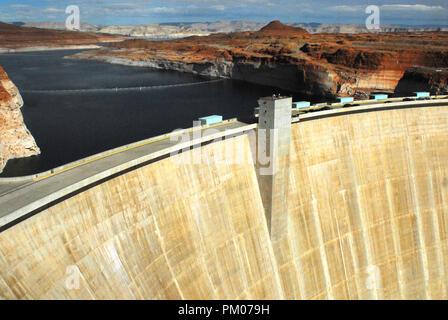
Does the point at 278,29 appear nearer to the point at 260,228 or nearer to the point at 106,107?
the point at 106,107

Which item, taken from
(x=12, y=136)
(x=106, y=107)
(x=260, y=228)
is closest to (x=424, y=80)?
(x=106, y=107)

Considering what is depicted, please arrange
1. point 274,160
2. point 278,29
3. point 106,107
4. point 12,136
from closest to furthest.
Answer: point 274,160 → point 12,136 → point 106,107 → point 278,29

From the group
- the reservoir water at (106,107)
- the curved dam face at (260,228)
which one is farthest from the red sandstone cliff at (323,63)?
the curved dam face at (260,228)

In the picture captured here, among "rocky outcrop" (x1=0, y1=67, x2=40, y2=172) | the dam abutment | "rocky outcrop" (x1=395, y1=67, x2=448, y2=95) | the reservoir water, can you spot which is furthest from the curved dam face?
"rocky outcrop" (x1=395, y1=67, x2=448, y2=95)

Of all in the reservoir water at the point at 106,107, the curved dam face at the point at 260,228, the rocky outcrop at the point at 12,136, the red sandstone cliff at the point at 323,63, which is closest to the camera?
the curved dam face at the point at 260,228

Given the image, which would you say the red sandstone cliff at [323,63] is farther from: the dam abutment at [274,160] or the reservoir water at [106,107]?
the dam abutment at [274,160]

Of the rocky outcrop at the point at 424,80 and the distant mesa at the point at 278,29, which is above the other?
the distant mesa at the point at 278,29

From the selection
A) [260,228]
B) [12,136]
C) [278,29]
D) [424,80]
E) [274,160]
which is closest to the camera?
[274,160]
